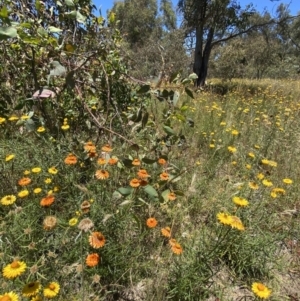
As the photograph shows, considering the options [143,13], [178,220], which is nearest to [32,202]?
[178,220]

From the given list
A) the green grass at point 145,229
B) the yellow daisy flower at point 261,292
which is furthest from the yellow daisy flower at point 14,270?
the yellow daisy flower at point 261,292

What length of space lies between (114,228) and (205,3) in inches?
364

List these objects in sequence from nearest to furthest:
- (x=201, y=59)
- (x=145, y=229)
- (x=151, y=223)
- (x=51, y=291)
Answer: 1. (x=51, y=291)
2. (x=151, y=223)
3. (x=145, y=229)
4. (x=201, y=59)

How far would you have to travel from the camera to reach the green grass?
143 cm

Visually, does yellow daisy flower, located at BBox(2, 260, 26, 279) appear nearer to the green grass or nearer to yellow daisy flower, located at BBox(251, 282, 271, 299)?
the green grass

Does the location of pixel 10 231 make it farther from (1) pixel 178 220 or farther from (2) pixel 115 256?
(1) pixel 178 220

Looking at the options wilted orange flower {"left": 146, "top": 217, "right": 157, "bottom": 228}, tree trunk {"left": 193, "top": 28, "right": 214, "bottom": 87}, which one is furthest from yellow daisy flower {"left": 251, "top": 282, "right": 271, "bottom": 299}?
tree trunk {"left": 193, "top": 28, "right": 214, "bottom": 87}

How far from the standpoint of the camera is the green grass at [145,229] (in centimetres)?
143

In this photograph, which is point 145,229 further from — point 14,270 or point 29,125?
point 29,125

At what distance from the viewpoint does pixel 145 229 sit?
1.68m

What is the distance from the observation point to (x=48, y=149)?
214 cm

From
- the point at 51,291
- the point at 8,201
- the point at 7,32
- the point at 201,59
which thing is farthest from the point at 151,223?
the point at 201,59

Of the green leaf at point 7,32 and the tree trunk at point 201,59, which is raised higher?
the tree trunk at point 201,59

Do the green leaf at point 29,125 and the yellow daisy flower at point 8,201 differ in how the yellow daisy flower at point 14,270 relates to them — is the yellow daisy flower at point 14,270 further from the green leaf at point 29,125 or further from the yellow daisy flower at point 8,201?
the green leaf at point 29,125
